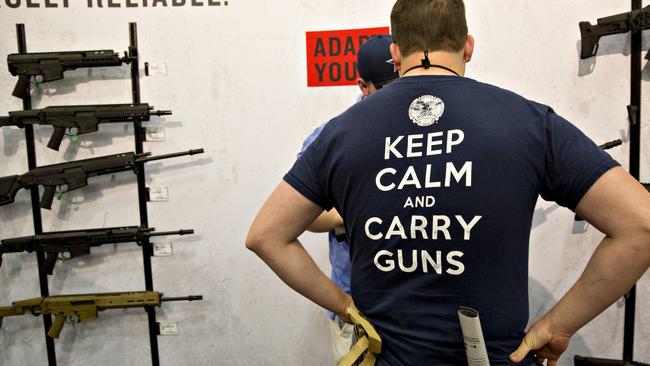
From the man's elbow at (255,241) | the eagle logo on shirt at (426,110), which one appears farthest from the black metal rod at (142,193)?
the eagle logo on shirt at (426,110)

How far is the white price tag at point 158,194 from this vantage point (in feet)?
7.32

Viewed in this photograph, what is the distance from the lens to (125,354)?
2.33m

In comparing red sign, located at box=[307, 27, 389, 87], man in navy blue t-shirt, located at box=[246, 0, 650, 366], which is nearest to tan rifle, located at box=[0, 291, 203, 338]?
red sign, located at box=[307, 27, 389, 87]

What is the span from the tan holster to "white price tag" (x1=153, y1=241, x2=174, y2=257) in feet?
5.04

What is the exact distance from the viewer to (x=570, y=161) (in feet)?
2.63

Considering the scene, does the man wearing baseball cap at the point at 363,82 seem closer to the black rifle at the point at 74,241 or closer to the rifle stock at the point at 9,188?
the black rifle at the point at 74,241

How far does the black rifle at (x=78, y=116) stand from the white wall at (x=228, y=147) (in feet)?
0.31

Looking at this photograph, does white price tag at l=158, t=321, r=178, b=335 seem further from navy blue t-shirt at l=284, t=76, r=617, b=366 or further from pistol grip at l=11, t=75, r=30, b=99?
navy blue t-shirt at l=284, t=76, r=617, b=366

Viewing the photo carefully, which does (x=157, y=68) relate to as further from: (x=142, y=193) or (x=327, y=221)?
(x=327, y=221)

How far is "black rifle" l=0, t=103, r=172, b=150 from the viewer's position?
2.12 metres

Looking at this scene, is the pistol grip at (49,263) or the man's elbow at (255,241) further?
the pistol grip at (49,263)

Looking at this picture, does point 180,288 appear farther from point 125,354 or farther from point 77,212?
point 77,212

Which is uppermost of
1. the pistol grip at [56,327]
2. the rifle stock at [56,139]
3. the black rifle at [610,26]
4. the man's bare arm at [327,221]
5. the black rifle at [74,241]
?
the black rifle at [610,26]

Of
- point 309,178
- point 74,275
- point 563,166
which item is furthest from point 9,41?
point 563,166
